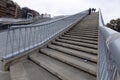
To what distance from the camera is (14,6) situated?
125 ft

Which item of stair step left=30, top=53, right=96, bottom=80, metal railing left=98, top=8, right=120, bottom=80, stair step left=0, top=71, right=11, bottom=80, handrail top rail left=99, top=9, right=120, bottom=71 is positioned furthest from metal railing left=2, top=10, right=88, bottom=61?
handrail top rail left=99, top=9, right=120, bottom=71

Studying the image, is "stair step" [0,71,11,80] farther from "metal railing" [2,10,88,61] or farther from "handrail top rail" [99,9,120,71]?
"handrail top rail" [99,9,120,71]

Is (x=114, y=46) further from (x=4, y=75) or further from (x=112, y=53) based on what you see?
(x=4, y=75)

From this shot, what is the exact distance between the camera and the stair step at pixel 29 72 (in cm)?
284

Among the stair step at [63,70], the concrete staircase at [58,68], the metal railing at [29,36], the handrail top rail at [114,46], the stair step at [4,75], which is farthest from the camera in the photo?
the metal railing at [29,36]

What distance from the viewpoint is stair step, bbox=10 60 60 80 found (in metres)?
2.84

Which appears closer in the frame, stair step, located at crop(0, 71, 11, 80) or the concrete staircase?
the concrete staircase

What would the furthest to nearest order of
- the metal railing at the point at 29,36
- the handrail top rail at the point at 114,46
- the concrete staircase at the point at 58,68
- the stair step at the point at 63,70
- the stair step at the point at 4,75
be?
the metal railing at the point at 29,36, the stair step at the point at 4,75, the concrete staircase at the point at 58,68, the stair step at the point at 63,70, the handrail top rail at the point at 114,46

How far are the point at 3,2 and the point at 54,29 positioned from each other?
31522 mm

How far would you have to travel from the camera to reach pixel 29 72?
3094mm

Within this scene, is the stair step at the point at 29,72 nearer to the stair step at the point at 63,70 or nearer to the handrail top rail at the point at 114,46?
the stair step at the point at 63,70

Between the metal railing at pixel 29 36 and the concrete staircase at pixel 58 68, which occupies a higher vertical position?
the metal railing at pixel 29 36

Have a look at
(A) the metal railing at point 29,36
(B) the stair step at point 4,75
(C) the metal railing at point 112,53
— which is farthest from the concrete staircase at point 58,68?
(C) the metal railing at point 112,53

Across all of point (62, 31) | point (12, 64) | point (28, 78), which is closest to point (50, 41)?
point (62, 31)
